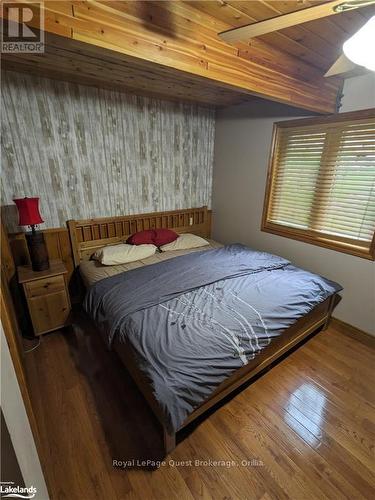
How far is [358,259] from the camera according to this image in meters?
2.27

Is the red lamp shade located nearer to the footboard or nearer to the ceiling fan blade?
the footboard

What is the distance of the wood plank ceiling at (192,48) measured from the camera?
1.01m

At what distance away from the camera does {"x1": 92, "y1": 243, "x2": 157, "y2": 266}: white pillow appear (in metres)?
2.53

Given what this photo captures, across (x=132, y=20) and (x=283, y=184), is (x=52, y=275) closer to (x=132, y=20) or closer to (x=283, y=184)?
(x=132, y=20)

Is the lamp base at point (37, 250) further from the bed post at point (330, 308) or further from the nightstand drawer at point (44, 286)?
the bed post at point (330, 308)

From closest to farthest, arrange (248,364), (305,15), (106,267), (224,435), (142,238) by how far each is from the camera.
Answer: (305,15)
(224,435)
(248,364)
(106,267)
(142,238)

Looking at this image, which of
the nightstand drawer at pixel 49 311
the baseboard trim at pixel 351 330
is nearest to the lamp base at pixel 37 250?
the nightstand drawer at pixel 49 311

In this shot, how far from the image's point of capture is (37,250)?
2.18m

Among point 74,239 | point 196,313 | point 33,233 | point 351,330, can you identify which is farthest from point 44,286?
point 351,330

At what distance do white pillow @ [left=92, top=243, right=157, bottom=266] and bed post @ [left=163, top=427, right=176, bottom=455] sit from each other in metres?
1.64

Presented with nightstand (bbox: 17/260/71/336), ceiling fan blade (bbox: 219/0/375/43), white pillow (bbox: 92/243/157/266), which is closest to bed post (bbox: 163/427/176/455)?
nightstand (bbox: 17/260/71/336)

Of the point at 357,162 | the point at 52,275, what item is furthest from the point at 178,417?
the point at 357,162

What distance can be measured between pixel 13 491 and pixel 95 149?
2.62 m

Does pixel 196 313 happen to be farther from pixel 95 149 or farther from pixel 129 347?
pixel 95 149
